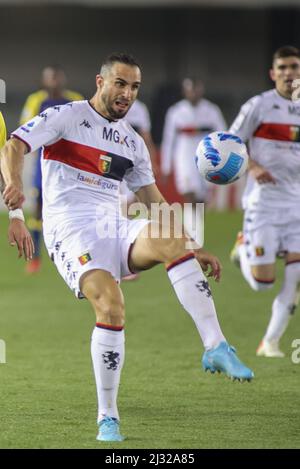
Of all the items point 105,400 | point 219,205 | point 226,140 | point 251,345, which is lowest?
point 219,205

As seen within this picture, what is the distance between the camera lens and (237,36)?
32.2 meters

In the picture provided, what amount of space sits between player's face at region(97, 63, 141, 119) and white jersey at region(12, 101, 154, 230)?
0.50ft

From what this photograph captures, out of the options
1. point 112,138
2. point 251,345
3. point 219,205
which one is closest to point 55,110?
point 112,138

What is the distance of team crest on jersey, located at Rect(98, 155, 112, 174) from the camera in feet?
21.8

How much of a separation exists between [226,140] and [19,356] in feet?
8.63

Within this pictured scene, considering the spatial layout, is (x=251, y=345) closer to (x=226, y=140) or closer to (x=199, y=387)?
(x=199, y=387)

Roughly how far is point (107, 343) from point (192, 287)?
539 millimetres

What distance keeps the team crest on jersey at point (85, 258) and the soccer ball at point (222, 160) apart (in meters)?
1.24

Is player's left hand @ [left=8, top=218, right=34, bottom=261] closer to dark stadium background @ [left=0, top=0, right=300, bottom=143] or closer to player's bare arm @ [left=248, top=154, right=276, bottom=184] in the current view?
player's bare arm @ [left=248, top=154, right=276, bottom=184]

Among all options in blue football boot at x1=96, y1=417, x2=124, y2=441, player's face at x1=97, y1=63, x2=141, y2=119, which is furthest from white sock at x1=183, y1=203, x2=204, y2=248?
blue football boot at x1=96, y1=417, x2=124, y2=441

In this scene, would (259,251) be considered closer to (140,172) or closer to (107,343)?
(140,172)

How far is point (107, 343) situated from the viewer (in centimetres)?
603

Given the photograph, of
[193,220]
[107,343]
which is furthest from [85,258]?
[193,220]

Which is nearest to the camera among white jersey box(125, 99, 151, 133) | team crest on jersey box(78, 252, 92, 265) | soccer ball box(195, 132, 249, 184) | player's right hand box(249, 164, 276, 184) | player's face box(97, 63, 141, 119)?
team crest on jersey box(78, 252, 92, 265)
